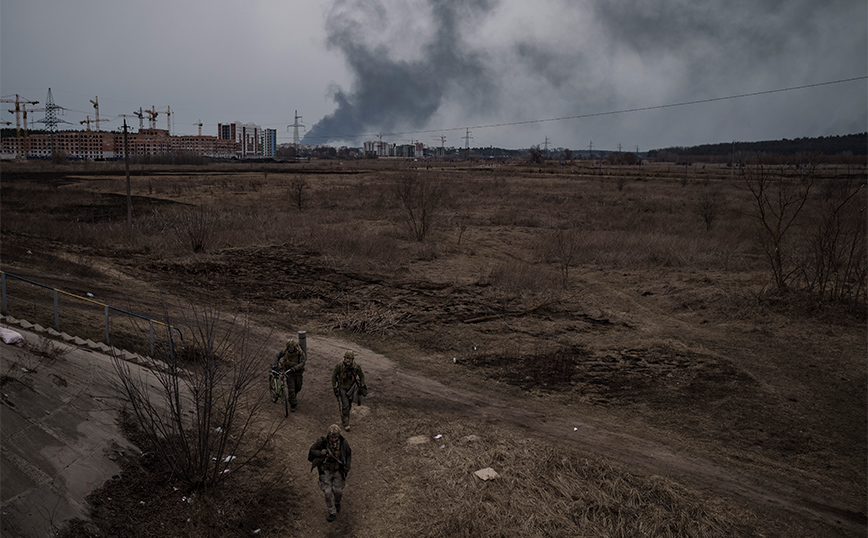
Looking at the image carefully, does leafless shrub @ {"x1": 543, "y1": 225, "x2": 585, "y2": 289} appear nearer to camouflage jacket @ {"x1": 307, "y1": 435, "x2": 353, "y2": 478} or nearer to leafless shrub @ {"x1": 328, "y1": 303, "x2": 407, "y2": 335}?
leafless shrub @ {"x1": 328, "y1": 303, "x2": 407, "y2": 335}

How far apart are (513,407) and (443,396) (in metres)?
1.48

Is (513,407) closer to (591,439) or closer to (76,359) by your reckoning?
(591,439)

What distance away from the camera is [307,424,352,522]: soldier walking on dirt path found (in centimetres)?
723

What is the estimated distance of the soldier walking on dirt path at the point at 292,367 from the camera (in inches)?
397

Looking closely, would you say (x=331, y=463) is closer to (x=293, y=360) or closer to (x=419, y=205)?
(x=293, y=360)

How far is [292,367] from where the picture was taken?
10094 mm

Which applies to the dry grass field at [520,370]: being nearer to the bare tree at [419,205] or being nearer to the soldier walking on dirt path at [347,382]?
the bare tree at [419,205]

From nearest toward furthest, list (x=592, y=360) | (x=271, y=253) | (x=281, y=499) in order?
1. (x=281, y=499)
2. (x=592, y=360)
3. (x=271, y=253)

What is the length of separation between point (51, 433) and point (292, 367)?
12.3 feet

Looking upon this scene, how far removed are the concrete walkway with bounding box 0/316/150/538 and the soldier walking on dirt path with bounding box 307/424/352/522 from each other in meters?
2.88

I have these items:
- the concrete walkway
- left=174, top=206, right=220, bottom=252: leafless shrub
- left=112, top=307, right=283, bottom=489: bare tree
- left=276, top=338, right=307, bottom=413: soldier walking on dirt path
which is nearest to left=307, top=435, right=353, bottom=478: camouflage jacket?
left=112, top=307, right=283, bottom=489: bare tree

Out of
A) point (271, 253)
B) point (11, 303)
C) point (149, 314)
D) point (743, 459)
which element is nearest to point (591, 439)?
point (743, 459)

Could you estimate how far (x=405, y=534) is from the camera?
716 centimetres

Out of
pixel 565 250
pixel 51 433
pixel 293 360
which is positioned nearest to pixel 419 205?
pixel 565 250
